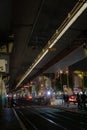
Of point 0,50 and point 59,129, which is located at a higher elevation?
point 0,50

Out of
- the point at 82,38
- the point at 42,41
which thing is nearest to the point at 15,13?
the point at 42,41

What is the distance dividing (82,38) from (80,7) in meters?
16.3

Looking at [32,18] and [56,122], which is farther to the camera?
[56,122]

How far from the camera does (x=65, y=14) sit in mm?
19641

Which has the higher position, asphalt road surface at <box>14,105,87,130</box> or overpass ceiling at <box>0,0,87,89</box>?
overpass ceiling at <box>0,0,87,89</box>

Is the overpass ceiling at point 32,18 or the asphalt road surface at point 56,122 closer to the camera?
the overpass ceiling at point 32,18

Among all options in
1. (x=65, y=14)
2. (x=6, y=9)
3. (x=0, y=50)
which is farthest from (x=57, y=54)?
(x=6, y=9)

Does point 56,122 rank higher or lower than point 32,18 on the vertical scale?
lower

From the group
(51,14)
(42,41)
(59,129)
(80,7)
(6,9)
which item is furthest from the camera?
(42,41)

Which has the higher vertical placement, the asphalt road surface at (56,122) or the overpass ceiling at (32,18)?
the overpass ceiling at (32,18)

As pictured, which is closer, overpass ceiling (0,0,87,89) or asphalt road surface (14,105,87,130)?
overpass ceiling (0,0,87,89)

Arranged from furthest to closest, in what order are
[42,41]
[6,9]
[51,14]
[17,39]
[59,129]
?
1. [42,41]
2. [17,39]
3. [51,14]
4. [59,129]
5. [6,9]

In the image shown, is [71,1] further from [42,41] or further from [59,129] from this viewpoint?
[42,41]

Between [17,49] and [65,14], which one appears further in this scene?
[17,49]
